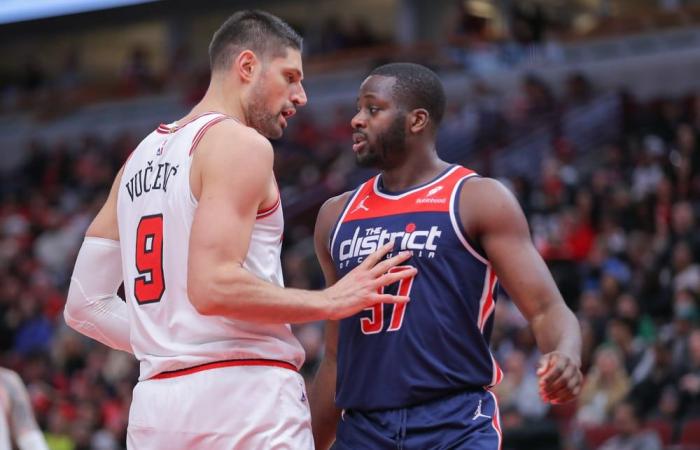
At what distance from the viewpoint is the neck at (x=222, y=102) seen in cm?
438

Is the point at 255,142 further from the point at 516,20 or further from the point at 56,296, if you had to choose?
the point at 516,20

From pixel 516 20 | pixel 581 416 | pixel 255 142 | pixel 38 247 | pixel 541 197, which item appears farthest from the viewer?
pixel 516 20

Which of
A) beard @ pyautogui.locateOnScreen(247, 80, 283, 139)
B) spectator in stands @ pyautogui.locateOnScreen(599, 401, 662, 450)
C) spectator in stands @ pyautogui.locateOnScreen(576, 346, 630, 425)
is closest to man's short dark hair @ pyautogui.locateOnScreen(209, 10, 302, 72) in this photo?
beard @ pyautogui.locateOnScreen(247, 80, 283, 139)

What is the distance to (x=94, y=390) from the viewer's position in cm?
1469

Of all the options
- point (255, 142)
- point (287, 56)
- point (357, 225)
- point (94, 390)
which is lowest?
point (94, 390)

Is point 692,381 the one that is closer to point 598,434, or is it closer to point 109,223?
point 598,434

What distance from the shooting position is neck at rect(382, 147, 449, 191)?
15.3 ft

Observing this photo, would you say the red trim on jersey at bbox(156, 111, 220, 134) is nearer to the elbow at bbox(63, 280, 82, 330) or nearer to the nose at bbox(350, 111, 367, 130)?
the nose at bbox(350, 111, 367, 130)

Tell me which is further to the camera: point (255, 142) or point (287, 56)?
point (287, 56)

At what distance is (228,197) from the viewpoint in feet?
13.0

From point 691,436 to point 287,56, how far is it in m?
6.72

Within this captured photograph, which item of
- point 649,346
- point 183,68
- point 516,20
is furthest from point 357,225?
point 183,68

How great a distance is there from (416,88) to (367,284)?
0.94m

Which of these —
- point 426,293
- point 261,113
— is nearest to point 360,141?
point 261,113
